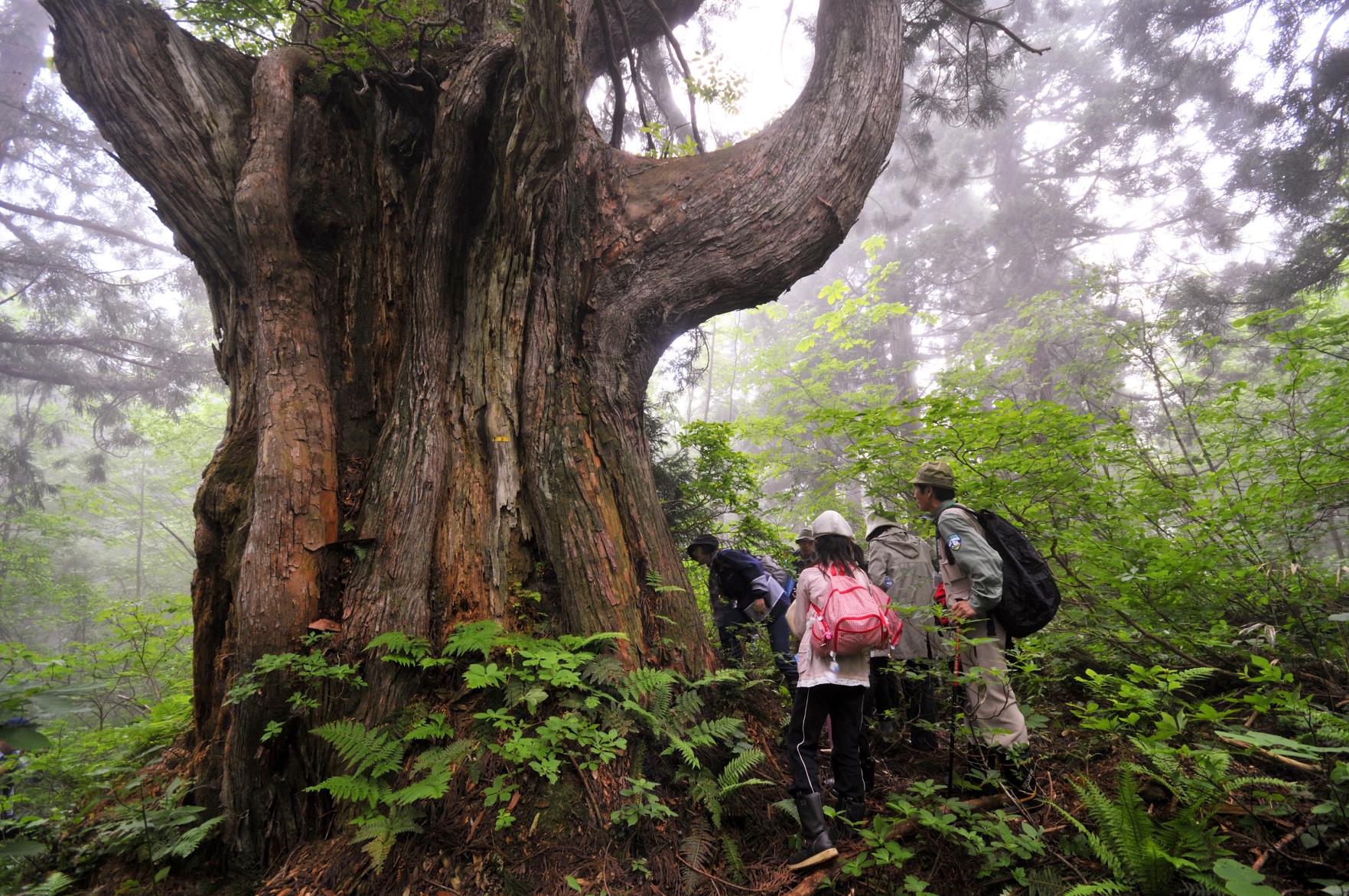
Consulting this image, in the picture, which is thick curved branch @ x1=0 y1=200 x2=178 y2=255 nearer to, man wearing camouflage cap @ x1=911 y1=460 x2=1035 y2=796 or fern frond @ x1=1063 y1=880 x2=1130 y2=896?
man wearing camouflage cap @ x1=911 y1=460 x2=1035 y2=796

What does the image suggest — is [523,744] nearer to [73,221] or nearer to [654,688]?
[654,688]

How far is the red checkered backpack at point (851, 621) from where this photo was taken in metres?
2.86

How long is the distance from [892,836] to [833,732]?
484mm

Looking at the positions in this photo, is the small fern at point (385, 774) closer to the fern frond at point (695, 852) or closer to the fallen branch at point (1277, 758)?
the fern frond at point (695, 852)

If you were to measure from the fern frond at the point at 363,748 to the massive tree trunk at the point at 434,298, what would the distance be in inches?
11.2

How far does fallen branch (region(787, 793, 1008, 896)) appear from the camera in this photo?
2.47 metres

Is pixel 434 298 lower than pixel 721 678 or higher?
higher

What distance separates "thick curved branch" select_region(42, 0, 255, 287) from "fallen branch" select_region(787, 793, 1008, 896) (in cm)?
501

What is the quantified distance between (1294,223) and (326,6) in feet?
45.4

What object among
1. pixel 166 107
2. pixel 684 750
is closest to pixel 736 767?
pixel 684 750

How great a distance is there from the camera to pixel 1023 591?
10.2 ft

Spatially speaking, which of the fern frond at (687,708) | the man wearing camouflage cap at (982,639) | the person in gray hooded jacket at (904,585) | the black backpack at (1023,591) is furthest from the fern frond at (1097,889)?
the person in gray hooded jacket at (904,585)

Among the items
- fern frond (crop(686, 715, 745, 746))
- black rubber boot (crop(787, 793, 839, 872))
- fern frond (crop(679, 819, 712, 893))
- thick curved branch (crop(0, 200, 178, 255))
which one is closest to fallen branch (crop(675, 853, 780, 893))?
fern frond (crop(679, 819, 712, 893))

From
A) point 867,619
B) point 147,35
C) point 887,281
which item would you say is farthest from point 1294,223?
point 147,35
